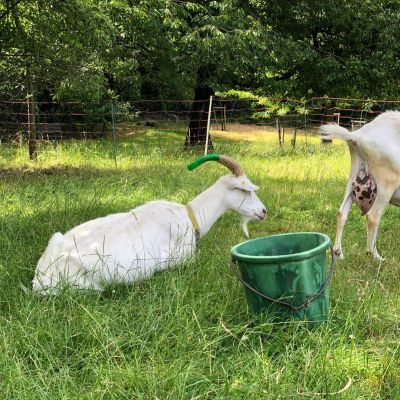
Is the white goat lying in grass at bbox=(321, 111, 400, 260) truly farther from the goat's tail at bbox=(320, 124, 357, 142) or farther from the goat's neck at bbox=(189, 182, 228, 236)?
the goat's neck at bbox=(189, 182, 228, 236)

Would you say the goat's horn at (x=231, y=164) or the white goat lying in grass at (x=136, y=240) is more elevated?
the goat's horn at (x=231, y=164)

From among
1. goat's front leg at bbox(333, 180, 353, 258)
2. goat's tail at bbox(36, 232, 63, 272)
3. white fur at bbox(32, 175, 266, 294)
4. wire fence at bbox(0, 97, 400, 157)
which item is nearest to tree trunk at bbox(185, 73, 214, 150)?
wire fence at bbox(0, 97, 400, 157)

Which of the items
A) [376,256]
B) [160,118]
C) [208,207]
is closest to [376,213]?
[376,256]

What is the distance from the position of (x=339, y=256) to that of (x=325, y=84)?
996 centimetres

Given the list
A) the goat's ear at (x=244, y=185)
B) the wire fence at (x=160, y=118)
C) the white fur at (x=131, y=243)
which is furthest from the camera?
the wire fence at (x=160, y=118)

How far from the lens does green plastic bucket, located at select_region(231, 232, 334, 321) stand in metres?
2.71

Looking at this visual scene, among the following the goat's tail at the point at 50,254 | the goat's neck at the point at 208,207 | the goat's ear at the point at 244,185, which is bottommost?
the goat's tail at the point at 50,254

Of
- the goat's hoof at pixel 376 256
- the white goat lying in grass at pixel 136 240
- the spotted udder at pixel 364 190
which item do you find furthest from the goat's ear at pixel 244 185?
the goat's hoof at pixel 376 256

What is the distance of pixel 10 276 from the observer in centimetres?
341

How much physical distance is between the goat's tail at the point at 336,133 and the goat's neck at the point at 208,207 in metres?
1.07

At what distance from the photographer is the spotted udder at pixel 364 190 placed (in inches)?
184

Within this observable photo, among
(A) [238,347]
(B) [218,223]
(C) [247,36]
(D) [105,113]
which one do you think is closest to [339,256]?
(B) [218,223]

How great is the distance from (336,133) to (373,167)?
448 mm

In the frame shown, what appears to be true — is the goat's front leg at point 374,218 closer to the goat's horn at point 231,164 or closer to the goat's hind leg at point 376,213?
the goat's hind leg at point 376,213
